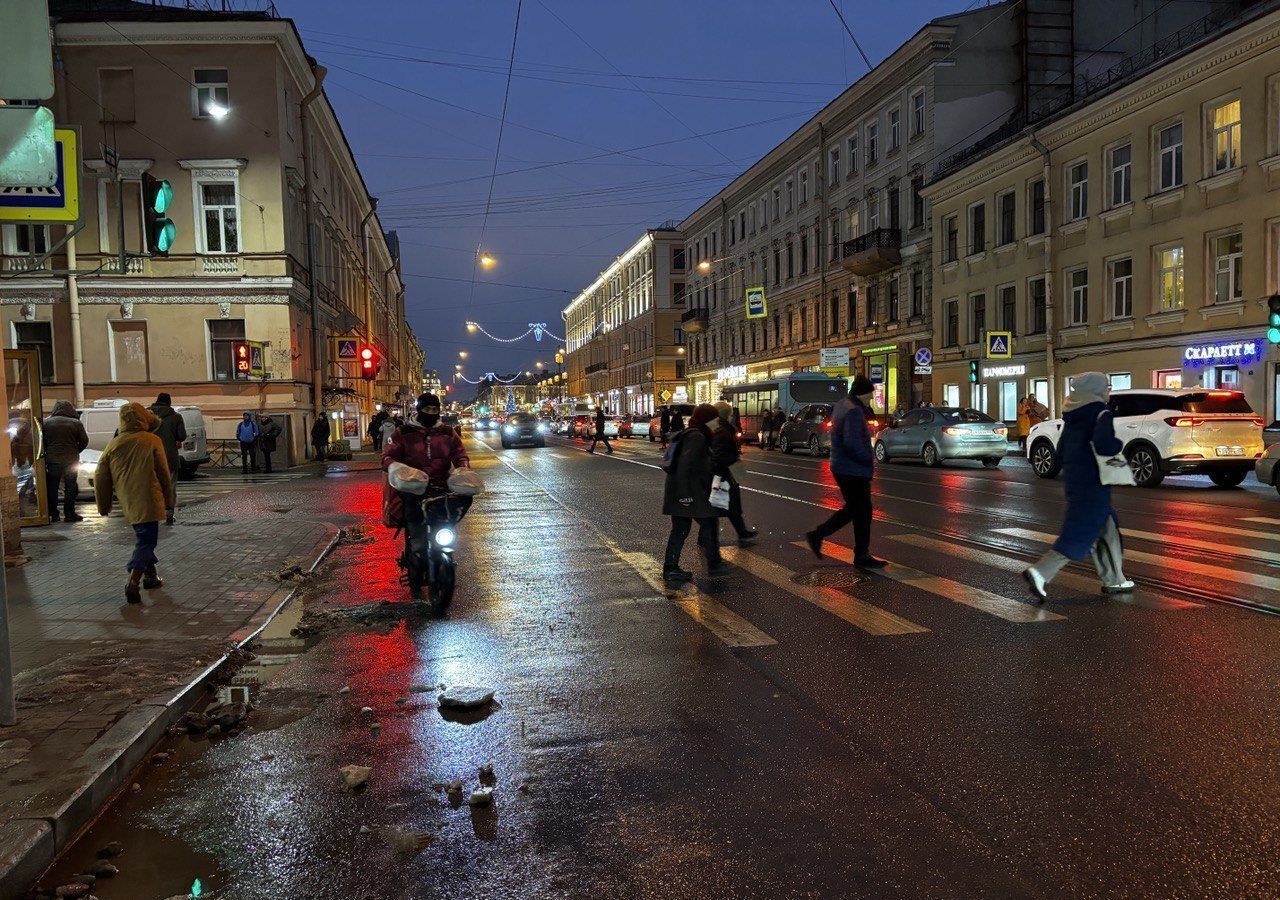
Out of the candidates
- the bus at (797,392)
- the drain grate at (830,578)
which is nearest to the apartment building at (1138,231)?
the bus at (797,392)

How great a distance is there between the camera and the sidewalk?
3691mm

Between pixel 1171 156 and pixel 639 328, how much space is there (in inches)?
2460

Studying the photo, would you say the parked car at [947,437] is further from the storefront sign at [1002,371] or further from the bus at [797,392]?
the bus at [797,392]

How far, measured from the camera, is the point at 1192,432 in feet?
51.2

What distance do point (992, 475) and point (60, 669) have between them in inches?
755

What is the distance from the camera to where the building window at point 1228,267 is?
2258cm

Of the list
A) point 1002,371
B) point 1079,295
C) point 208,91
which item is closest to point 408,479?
point 208,91

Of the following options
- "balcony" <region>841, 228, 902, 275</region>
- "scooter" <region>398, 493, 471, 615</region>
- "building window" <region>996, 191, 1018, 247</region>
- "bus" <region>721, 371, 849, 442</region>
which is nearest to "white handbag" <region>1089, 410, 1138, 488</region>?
"scooter" <region>398, 493, 471, 615</region>

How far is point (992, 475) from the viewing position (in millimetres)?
20766

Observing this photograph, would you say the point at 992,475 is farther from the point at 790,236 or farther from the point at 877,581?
the point at 790,236

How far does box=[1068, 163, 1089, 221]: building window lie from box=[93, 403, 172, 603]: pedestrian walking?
28.1 meters

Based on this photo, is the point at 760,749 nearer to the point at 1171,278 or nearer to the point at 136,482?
the point at 136,482

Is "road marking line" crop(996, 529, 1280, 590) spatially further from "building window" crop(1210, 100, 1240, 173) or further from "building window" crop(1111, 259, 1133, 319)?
"building window" crop(1111, 259, 1133, 319)

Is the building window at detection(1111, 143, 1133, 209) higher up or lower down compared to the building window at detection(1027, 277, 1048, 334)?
higher up
